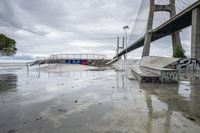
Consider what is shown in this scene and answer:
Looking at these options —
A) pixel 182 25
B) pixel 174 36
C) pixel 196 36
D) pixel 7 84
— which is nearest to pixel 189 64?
pixel 196 36

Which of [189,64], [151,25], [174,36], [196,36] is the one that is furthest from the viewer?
[151,25]

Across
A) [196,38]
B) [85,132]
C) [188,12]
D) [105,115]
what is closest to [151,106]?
[105,115]

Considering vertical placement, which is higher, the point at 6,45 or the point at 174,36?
the point at 174,36

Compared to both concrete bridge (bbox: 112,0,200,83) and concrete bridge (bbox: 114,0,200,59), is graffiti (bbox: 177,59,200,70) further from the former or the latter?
concrete bridge (bbox: 114,0,200,59)

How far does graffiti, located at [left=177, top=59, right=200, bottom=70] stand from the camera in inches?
987

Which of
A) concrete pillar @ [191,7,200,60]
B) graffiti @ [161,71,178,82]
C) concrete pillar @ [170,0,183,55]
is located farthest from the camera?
concrete pillar @ [170,0,183,55]

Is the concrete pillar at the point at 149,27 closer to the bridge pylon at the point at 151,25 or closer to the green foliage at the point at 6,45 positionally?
the bridge pylon at the point at 151,25

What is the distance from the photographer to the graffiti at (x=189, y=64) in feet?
82.3

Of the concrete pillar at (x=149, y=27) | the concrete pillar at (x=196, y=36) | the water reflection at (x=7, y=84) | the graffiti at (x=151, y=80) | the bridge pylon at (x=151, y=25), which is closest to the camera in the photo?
the water reflection at (x=7, y=84)

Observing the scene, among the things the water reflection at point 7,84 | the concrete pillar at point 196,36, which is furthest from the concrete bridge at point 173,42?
the water reflection at point 7,84

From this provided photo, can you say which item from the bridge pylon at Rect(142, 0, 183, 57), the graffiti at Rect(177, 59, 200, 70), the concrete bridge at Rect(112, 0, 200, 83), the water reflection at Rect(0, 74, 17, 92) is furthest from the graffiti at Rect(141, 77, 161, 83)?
the bridge pylon at Rect(142, 0, 183, 57)

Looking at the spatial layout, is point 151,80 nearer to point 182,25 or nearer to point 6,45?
point 182,25

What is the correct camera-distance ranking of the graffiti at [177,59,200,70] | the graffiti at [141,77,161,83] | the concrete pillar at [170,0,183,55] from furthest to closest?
1. the concrete pillar at [170,0,183,55]
2. the graffiti at [177,59,200,70]
3. the graffiti at [141,77,161,83]

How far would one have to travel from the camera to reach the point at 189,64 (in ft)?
85.5
